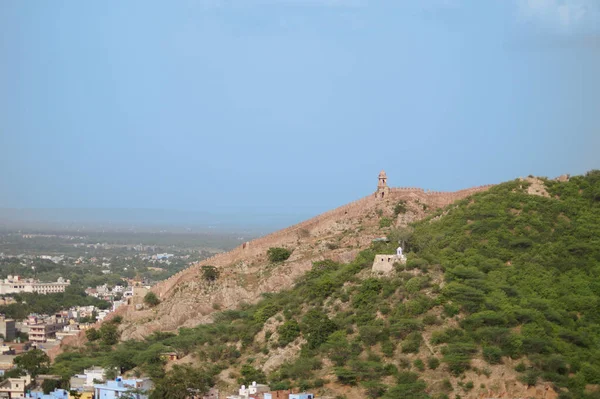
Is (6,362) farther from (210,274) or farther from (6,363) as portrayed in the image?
(210,274)

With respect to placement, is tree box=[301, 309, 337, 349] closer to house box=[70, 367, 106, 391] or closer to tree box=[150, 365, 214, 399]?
tree box=[150, 365, 214, 399]

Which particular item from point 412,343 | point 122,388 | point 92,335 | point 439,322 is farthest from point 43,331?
point 412,343

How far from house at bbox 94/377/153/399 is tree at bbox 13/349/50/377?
5.92 meters

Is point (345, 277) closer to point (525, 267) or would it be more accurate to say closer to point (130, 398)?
point (525, 267)

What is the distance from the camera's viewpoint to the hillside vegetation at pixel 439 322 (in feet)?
122

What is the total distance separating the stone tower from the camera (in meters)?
58.2

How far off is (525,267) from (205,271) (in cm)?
1768

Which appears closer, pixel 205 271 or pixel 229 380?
pixel 229 380

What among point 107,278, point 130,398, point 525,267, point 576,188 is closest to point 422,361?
point 525,267

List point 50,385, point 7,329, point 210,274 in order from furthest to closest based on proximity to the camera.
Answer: point 7,329 < point 210,274 < point 50,385

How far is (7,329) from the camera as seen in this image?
224ft

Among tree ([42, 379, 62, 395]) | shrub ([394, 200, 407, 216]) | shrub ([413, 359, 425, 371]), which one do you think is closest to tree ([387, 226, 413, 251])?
shrub ([394, 200, 407, 216])

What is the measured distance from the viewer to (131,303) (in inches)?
2201

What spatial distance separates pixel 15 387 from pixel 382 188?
22489mm
